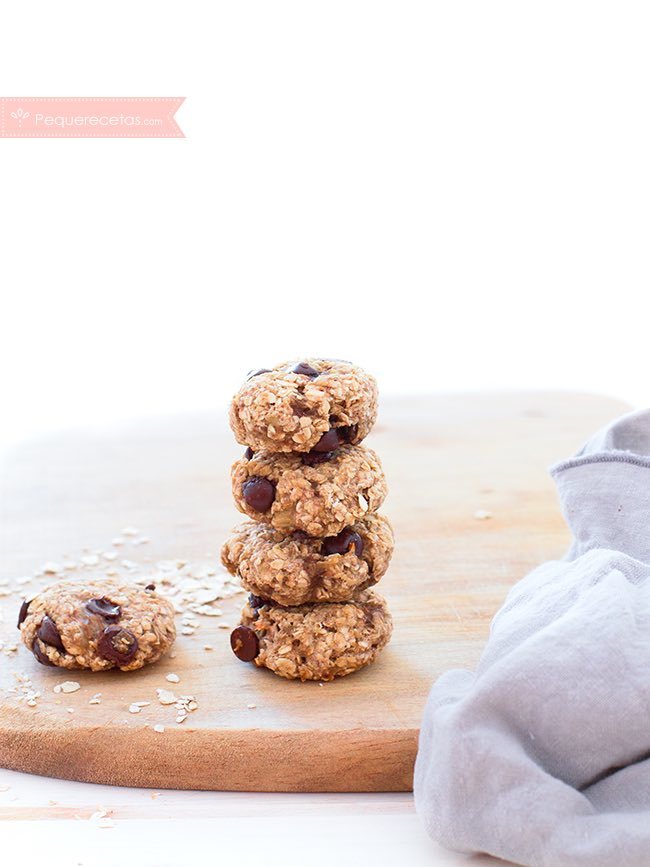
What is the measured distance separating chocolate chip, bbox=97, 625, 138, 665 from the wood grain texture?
0.04m

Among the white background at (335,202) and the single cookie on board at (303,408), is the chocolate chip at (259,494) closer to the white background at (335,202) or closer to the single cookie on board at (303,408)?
the single cookie on board at (303,408)

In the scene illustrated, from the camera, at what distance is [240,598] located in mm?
2191

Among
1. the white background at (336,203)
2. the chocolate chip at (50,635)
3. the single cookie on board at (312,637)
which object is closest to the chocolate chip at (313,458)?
the single cookie on board at (312,637)

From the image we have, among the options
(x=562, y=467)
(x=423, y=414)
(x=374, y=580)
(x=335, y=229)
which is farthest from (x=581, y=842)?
(x=335, y=229)

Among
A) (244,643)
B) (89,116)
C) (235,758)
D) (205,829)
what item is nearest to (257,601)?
(244,643)

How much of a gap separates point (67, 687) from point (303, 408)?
57 cm

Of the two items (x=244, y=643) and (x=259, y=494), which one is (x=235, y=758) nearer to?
(x=244, y=643)

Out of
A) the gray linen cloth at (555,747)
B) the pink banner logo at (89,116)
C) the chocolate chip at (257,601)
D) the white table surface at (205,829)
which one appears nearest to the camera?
the gray linen cloth at (555,747)

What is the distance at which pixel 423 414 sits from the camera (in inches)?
130

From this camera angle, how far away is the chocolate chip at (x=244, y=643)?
1863 mm

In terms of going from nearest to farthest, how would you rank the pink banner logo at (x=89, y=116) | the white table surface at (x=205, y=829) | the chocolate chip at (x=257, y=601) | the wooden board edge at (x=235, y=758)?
the white table surface at (x=205, y=829) → the wooden board edge at (x=235, y=758) → the chocolate chip at (x=257, y=601) → the pink banner logo at (x=89, y=116)

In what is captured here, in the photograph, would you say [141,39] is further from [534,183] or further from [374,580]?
[374,580]

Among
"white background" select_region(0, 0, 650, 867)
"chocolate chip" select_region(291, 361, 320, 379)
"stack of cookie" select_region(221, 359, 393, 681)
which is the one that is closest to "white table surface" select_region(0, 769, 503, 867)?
"stack of cookie" select_region(221, 359, 393, 681)

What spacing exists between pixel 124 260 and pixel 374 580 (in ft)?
6.87
